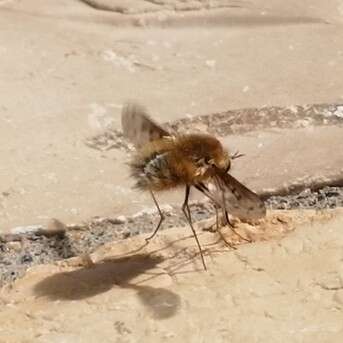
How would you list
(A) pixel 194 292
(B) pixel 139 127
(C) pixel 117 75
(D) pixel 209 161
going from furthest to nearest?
(C) pixel 117 75 < (B) pixel 139 127 < (D) pixel 209 161 < (A) pixel 194 292

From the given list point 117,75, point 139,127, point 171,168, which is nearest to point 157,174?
point 171,168

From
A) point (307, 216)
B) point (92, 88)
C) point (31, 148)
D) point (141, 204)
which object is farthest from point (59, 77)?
point (307, 216)

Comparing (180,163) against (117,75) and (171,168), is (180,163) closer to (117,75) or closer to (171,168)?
(171,168)

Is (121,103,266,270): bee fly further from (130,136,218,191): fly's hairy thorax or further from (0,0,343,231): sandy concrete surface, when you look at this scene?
(0,0,343,231): sandy concrete surface

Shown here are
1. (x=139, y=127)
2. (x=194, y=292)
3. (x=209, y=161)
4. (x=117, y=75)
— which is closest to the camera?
(x=194, y=292)

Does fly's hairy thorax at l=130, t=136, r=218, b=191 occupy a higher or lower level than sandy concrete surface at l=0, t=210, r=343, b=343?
higher

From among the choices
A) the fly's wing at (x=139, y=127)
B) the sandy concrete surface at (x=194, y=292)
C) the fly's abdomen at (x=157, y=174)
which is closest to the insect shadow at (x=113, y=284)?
the sandy concrete surface at (x=194, y=292)

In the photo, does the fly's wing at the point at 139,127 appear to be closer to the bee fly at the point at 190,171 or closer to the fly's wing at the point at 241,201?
the bee fly at the point at 190,171

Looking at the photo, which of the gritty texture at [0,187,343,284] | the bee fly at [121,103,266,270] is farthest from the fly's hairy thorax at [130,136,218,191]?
the gritty texture at [0,187,343,284]
